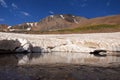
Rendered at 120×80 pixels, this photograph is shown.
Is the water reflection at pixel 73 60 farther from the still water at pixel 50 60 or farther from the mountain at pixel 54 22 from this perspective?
the mountain at pixel 54 22

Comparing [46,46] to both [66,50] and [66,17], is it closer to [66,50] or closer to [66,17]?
[66,50]

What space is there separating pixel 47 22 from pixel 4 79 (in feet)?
442

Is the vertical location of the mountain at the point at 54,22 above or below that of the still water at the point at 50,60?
above

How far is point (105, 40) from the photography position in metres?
29.9

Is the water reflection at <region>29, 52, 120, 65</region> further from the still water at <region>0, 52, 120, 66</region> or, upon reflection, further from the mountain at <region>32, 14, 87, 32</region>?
the mountain at <region>32, 14, 87, 32</region>

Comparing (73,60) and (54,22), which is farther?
(54,22)

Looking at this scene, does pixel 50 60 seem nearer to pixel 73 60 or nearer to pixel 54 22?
pixel 73 60

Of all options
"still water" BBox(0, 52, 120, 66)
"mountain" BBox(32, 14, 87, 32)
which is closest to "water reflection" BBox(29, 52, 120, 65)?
"still water" BBox(0, 52, 120, 66)

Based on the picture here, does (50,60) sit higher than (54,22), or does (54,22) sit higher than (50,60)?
(54,22)

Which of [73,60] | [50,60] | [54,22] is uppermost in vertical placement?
[54,22]

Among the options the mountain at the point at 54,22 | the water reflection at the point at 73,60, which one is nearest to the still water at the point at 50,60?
the water reflection at the point at 73,60

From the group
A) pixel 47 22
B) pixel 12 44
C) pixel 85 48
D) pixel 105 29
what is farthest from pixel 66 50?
pixel 47 22

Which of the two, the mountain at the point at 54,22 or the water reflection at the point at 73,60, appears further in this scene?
the mountain at the point at 54,22

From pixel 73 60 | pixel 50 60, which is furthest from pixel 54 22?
pixel 50 60
